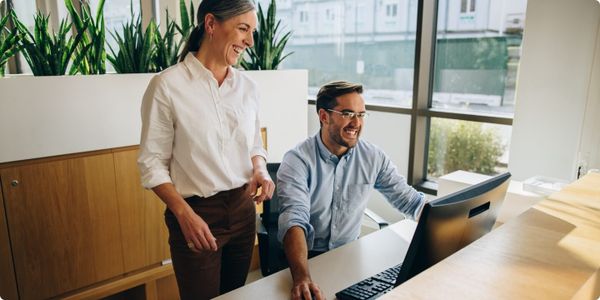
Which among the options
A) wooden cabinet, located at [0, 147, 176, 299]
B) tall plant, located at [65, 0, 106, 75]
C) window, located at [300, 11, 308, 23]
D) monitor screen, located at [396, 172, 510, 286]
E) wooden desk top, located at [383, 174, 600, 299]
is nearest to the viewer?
wooden desk top, located at [383, 174, 600, 299]

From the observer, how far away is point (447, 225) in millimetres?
1093

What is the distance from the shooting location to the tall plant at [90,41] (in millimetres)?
2400

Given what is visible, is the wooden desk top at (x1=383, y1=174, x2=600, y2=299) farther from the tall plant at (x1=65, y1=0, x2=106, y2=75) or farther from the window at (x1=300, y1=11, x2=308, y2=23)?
the window at (x1=300, y1=11, x2=308, y2=23)

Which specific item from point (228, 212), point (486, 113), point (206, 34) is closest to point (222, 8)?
point (206, 34)

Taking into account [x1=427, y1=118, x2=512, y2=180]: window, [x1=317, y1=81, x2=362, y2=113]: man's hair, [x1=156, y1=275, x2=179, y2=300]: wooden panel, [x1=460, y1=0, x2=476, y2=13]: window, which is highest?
[x1=460, y1=0, x2=476, y2=13]: window

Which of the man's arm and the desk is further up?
the desk

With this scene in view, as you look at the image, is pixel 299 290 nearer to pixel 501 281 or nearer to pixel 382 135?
pixel 501 281

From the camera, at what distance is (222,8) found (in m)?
1.54

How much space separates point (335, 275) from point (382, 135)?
8.53ft

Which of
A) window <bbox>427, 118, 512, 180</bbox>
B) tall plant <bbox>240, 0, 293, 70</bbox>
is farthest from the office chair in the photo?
window <bbox>427, 118, 512, 180</bbox>

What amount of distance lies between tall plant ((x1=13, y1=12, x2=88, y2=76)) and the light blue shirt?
1.37 m

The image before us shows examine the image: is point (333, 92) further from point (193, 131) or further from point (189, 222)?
point (189, 222)

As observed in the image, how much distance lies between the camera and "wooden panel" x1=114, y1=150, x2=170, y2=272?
248cm

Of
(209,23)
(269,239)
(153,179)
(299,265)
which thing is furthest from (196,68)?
(269,239)
